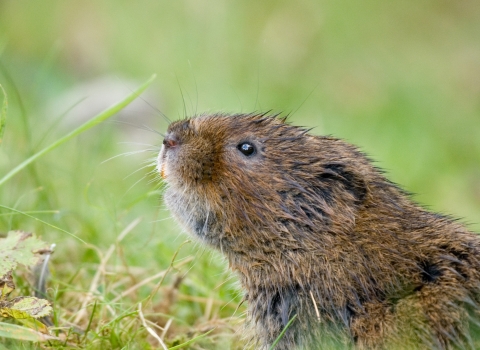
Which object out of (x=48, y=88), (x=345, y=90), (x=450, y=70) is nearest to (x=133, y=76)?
(x=48, y=88)

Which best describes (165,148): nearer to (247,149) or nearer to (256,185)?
(247,149)

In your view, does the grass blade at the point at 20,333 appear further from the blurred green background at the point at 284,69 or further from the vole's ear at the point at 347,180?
the blurred green background at the point at 284,69

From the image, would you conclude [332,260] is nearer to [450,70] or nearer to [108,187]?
[108,187]

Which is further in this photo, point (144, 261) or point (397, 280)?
point (144, 261)

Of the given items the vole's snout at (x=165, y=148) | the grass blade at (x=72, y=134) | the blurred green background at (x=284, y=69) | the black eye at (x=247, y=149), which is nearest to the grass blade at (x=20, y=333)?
the grass blade at (x=72, y=134)

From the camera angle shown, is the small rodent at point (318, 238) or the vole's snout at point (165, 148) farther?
the vole's snout at point (165, 148)

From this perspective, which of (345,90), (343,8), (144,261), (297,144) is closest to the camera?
(297,144)
